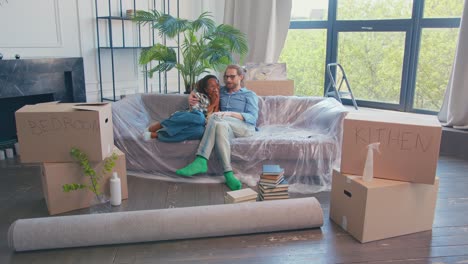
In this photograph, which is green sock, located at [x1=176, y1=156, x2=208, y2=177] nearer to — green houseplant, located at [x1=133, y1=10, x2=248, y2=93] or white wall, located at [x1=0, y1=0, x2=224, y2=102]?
green houseplant, located at [x1=133, y1=10, x2=248, y2=93]

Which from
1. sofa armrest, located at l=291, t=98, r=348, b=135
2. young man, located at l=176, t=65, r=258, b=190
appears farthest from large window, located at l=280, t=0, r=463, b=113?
young man, located at l=176, t=65, r=258, b=190

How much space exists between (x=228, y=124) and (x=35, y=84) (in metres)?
1.82

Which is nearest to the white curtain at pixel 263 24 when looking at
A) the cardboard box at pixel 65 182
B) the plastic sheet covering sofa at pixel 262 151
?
the plastic sheet covering sofa at pixel 262 151

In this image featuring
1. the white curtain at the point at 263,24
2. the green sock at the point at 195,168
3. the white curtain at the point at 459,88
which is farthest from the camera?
the white curtain at the point at 263,24

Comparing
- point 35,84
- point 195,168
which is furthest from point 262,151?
point 35,84

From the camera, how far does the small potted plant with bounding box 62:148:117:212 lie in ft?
7.61

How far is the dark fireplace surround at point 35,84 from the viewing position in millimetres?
3287

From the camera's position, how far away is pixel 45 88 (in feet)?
11.7

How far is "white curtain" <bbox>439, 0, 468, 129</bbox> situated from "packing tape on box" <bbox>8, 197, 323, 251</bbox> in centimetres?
220

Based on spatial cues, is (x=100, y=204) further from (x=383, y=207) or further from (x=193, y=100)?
(x=383, y=207)

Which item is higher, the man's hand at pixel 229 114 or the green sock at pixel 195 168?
the man's hand at pixel 229 114

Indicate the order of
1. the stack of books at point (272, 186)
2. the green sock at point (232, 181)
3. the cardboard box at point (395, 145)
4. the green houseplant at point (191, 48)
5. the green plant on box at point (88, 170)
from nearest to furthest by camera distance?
the cardboard box at point (395, 145) < the green plant on box at point (88, 170) < the stack of books at point (272, 186) < the green sock at point (232, 181) < the green houseplant at point (191, 48)

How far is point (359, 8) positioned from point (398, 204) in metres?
2.81

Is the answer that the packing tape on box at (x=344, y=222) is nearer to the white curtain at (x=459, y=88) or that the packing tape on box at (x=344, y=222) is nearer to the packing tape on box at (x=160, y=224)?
the packing tape on box at (x=160, y=224)
